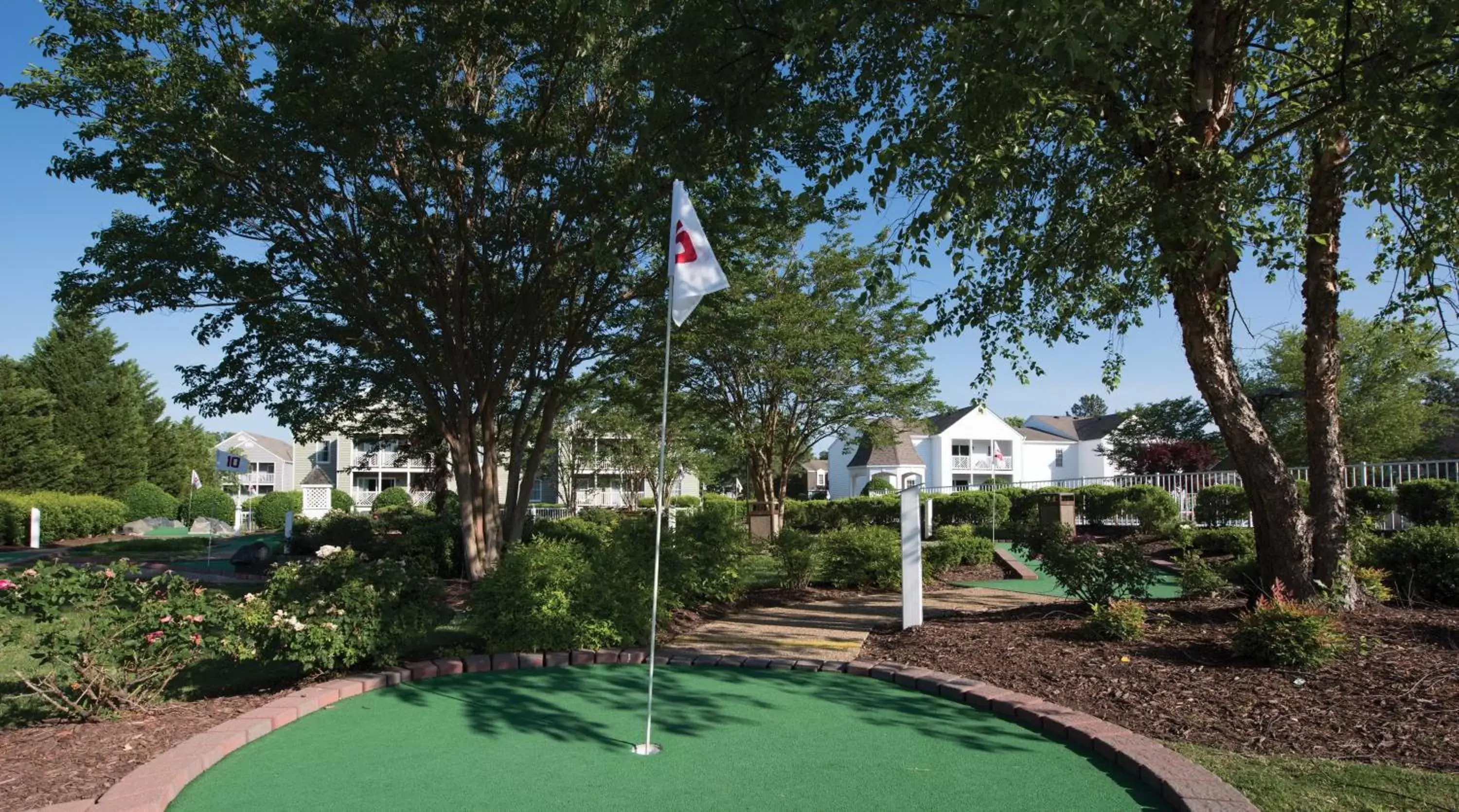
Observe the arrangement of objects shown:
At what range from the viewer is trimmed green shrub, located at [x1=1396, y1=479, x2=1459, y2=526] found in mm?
12773

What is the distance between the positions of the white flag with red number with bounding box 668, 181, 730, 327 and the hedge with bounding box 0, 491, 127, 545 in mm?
27232

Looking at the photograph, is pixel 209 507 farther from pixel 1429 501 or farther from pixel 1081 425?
pixel 1081 425

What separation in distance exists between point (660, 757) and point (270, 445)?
69.9 meters

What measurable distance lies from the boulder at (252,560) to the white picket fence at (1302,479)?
1625 centimetres

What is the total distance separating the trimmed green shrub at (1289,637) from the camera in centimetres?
561

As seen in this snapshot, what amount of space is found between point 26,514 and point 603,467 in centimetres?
2328

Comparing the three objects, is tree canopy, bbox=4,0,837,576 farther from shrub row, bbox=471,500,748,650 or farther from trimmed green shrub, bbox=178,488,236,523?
trimmed green shrub, bbox=178,488,236,523

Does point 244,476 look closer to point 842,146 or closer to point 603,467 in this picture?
point 603,467

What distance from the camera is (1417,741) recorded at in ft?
14.6

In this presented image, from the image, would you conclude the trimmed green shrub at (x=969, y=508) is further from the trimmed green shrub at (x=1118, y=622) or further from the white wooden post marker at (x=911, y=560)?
the trimmed green shrub at (x=1118, y=622)

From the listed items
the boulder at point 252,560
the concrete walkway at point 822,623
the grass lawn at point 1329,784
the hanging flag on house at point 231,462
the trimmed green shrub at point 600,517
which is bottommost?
the boulder at point 252,560

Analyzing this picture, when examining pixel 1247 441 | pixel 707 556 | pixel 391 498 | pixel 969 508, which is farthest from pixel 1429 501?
pixel 391 498

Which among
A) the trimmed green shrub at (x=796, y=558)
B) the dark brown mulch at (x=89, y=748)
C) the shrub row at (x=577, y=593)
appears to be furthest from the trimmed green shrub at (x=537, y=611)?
the trimmed green shrub at (x=796, y=558)

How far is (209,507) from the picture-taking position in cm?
3994
